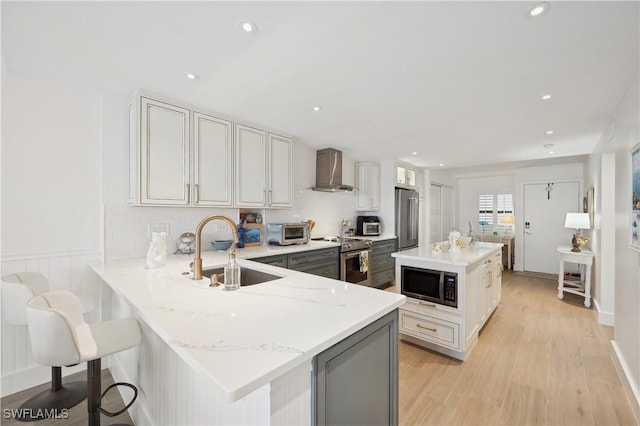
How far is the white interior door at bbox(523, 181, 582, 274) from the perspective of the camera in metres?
5.66

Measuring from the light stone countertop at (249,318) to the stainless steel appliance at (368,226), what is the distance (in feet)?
11.0

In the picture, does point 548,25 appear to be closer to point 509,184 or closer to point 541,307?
point 541,307

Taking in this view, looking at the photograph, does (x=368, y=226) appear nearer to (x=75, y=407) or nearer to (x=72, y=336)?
(x=75, y=407)

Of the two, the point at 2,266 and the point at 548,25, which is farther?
the point at 2,266

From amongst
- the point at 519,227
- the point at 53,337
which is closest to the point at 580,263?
the point at 519,227

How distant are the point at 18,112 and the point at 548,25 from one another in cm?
350

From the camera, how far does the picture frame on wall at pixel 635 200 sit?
1.81 m

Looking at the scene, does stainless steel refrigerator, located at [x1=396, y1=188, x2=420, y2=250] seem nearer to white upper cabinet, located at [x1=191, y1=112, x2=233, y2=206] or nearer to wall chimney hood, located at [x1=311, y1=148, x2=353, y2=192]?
wall chimney hood, located at [x1=311, y1=148, x2=353, y2=192]

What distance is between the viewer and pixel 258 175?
3227 mm

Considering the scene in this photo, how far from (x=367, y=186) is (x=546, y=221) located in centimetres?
406

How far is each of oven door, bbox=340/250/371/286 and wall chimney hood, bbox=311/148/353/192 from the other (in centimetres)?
106

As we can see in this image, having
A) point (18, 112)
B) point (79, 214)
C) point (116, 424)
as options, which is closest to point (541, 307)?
point (116, 424)

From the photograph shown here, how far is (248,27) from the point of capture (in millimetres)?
1496

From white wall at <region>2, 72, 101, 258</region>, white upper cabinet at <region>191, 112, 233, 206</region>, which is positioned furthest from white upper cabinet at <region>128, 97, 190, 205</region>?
white wall at <region>2, 72, 101, 258</region>
